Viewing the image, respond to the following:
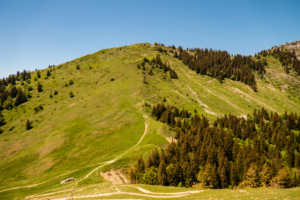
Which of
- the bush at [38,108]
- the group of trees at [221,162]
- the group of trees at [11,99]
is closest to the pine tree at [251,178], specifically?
the group of trees at [221,162]

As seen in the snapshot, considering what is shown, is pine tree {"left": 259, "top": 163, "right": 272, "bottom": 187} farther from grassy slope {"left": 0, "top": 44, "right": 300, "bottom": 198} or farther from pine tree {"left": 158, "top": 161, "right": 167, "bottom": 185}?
grassy slope {"left": 0, "top": 44, "right": 300, "bottom": 198}

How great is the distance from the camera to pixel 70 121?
118312 mm

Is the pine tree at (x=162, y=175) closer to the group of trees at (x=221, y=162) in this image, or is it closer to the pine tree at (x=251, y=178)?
the group of trees at (x=221, y=162)

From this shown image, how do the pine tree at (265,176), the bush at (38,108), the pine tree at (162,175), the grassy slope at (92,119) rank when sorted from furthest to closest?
the bush at (38,108) → the grassy slope at (92,119) → the pine tree at (162,175) → the pine tree at (265,176)

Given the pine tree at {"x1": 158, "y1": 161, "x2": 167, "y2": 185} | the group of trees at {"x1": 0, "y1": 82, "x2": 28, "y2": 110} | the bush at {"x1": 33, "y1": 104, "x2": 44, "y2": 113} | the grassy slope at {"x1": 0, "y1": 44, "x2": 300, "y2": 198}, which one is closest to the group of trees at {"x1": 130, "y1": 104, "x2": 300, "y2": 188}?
the pine tree at {"x1": 158, "y1": 161, "x2": 167, "y2": 185}

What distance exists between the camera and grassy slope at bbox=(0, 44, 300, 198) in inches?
3187

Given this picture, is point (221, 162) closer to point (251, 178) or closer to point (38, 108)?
point (251, 178)

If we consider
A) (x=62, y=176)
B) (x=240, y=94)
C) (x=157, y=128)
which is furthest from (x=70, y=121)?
(x=240, y=94)

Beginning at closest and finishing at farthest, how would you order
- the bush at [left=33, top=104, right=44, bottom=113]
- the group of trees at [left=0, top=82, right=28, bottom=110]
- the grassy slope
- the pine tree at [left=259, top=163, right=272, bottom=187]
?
→ the pine tree at [left=259, top=163, right=272, bottom=187] < the grassy slope < the bush at [left=33, top=104, right=44, bottom=113] < the group of trees at [left=0, top=82, right=28, bottom=110]

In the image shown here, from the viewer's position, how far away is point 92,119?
119m

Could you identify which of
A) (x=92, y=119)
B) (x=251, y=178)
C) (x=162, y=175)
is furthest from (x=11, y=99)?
(x=251, y=178)

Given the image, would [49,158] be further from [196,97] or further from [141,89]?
[196,97]

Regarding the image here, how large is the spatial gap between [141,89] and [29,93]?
370ft

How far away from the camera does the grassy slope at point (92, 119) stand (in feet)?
266
